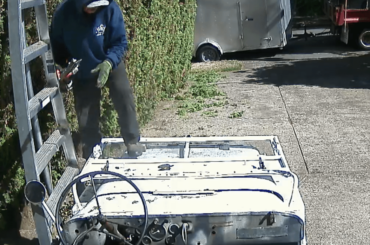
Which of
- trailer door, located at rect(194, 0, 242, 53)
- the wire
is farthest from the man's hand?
trailer door, located at rect(194, 0, 242, 53)

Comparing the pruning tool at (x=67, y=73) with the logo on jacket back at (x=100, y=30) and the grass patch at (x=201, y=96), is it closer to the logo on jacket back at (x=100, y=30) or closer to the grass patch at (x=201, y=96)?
the logo on jacket back at (x=100, y=30)

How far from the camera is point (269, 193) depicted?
3.33 metres

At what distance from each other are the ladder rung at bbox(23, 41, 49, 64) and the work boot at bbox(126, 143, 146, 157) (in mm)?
928

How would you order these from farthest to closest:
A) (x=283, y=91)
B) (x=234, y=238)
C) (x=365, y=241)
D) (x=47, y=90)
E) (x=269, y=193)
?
(x=283, y=91) → (x=365, y=241) → (x=47, y=90) → (x=269, y=193) → (x=234, y=238)

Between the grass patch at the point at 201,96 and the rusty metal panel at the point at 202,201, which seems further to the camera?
the grass patch at the point at 201,96

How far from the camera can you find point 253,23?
59.2 feet

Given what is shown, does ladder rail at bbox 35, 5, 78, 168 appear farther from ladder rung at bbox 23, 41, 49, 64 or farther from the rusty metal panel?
the rusty metal panel

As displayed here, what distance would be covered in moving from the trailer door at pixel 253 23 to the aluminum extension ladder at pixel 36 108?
14.1 m

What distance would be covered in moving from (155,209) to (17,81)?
1.06m

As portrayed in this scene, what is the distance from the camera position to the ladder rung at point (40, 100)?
3.63 m

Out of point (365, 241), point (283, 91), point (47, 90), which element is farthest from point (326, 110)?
point (47, 90)

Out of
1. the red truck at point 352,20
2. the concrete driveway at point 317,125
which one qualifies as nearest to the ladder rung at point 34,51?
the concrete driveway at point 317,125

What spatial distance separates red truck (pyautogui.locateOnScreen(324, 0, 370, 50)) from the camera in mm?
18083

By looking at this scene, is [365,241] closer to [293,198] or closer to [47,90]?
[293,198]
